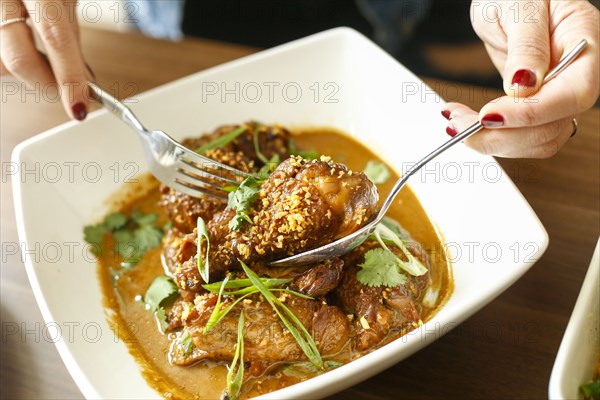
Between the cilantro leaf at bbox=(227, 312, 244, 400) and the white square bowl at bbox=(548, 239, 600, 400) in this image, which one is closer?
the white square bowl at bbox=(548, 239, 600, 400)

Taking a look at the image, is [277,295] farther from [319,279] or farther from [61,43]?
[61,43]

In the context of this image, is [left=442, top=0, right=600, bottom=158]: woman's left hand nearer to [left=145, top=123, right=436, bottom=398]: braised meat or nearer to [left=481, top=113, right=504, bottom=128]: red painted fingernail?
[left=481, top=113, right=504, bottom=128]: red painted fingernail

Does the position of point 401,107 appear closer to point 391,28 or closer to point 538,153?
point 538,153

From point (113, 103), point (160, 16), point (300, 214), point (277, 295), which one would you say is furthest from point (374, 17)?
point (277, 295)

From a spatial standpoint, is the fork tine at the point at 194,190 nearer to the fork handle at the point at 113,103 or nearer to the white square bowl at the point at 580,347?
the fork handle at the point at 113,103

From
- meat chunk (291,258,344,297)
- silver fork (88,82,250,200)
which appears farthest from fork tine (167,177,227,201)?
meat chunk (291,258,344,297)
